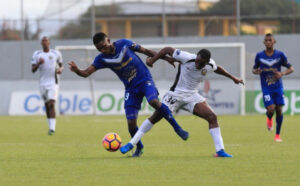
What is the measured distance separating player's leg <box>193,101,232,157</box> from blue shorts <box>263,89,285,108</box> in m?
4.47

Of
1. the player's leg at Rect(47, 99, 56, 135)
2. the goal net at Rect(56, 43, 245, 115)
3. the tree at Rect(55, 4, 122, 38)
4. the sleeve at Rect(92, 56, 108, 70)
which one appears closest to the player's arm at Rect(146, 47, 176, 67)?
the sleeve at Rect(92, 56, 108, 70)

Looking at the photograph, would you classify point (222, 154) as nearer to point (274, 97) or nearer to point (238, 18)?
point (274, 97)

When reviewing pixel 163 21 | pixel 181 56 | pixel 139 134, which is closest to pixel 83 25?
pixel 163 21

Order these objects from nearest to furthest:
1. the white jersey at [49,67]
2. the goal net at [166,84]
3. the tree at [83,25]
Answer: the white jersey at [49,67] → the goal net at [166,84] → the tree at [83,25]

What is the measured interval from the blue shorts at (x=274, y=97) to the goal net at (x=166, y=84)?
1171 centimetres

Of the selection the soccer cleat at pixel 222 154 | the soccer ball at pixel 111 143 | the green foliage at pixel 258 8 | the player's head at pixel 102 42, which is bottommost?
the soccer cleat at pixel 222 154

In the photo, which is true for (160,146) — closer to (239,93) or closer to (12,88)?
(239,93)

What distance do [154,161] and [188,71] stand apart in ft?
5.67

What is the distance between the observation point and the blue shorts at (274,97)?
15805 mm

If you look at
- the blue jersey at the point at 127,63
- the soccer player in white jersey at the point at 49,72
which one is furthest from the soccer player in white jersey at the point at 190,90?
the soccer player in white jersey at the point at 49,72

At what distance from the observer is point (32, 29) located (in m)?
34.1

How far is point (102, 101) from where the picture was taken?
2912 centimetres

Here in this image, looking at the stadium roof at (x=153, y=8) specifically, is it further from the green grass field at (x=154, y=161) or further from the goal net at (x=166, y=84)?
the green grass field at (x=154, y=161)

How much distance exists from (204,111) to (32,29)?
23.7 metres
